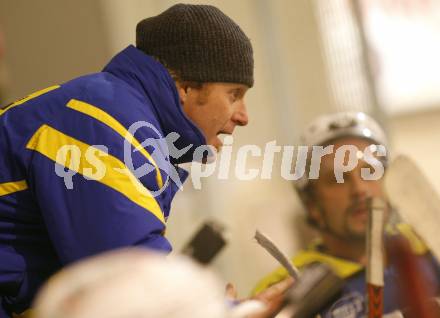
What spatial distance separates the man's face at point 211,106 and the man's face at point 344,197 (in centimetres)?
68

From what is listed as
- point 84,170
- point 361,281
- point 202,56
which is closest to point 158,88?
point 202,56

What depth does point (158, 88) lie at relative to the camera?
126cm

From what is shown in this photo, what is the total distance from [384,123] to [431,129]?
1.32 meters

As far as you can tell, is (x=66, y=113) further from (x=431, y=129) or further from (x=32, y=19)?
(x=431, y=129)

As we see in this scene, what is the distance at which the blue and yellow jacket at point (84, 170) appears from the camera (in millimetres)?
1083

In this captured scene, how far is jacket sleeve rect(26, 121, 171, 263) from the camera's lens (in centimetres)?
107

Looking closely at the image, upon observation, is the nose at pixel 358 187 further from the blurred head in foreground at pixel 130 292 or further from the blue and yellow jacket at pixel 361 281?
the blurred head in foreground at pixel 130 292

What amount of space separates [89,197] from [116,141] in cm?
9

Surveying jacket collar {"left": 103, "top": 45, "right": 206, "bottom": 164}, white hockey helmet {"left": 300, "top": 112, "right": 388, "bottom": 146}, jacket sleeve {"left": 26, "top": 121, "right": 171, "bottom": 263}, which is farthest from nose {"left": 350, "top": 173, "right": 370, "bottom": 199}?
jacket sleeve {"left": 26, "top": 121, "right": 171, "bottom": 263}

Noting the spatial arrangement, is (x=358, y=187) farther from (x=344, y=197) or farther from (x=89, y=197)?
(x=89, y=197)

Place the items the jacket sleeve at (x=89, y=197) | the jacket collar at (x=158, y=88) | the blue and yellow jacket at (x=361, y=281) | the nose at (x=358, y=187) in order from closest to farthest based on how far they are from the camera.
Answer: the jacket sleeve at (x=89, y=197) < the jacket collar at (x=158, y=88) < the blue and yellow jacket at (x=361, y=281) < the nose at (x=358, y=187)

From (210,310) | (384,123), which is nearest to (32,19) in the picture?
(384,123)

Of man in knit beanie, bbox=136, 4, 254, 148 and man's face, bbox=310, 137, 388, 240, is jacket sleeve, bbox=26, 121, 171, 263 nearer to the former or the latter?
man in knit beanie, bbox=136, 4, 254, 148

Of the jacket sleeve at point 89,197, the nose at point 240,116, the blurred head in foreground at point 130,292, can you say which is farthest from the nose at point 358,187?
the blurred head in foreground at point 130,292
